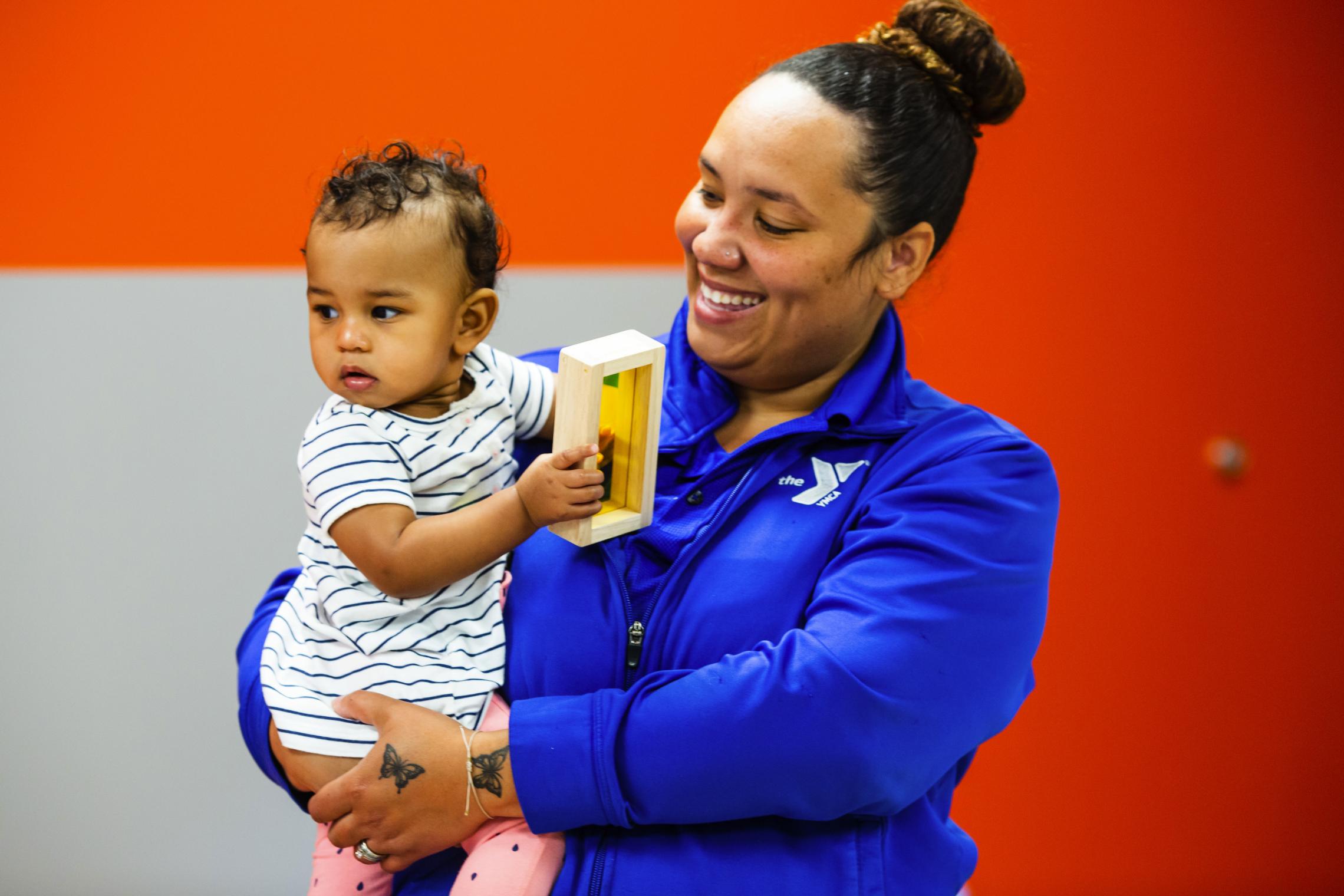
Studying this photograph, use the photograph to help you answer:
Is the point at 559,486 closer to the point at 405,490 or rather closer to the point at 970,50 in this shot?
the point at 405,490

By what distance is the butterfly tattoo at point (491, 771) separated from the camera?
4.26ft

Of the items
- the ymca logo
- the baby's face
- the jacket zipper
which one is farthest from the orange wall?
the baby's face

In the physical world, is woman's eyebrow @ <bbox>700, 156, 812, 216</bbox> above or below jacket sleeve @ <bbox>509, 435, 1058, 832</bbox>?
above

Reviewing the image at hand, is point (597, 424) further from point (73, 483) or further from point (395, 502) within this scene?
point (73, 483)

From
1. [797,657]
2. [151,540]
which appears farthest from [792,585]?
[151,540]

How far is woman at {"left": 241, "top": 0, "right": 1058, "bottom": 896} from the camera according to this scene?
1.25 m

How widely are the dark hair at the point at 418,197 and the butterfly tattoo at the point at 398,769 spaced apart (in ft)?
1.61

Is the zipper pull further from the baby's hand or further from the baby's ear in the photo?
the baby's ear

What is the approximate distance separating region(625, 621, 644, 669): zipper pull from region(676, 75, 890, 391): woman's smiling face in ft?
1.11

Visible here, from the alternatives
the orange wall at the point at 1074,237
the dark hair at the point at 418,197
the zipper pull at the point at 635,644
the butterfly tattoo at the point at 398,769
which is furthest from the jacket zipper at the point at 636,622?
the orange wall at the point at 1074,237

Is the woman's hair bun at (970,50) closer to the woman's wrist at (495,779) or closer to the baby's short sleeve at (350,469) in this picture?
the baby's short sleeve at (350,469)

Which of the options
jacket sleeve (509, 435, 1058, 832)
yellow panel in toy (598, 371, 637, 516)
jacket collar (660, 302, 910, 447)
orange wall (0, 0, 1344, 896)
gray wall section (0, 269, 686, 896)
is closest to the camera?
jacket sleeve (509, 435, 1058, 832)

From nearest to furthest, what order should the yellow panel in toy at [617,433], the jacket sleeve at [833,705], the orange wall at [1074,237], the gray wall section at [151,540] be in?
the jacket sleeve at [833,705] → the yellow panel in toy at [617,433] → the orange wall at [1074,237] → the gray wall section at [151,540]

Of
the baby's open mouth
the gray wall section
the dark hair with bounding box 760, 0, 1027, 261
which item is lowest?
the gray wall section
